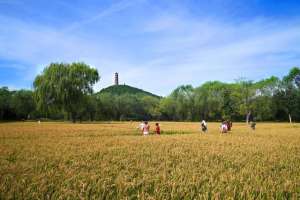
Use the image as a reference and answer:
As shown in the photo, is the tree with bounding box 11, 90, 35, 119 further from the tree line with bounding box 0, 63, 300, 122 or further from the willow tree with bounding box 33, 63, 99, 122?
the willow tree with bounding box 33, 63, 99, 122

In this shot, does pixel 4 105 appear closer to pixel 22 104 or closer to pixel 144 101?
pixel 22 104

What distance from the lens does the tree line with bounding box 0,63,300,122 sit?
5600 centimetres

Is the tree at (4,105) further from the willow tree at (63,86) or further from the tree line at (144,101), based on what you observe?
the willow tree at (63,86)

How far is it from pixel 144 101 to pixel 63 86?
2978 inches

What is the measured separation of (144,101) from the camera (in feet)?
422

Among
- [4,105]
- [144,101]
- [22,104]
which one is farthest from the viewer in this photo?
[144,101]

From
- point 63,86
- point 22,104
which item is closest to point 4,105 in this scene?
point 22,104

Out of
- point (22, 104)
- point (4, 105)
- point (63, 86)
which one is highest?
point (63, 86)

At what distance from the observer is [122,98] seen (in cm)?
12181

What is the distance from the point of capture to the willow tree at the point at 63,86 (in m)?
54.9

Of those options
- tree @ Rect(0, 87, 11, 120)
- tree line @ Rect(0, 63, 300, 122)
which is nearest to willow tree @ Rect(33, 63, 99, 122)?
tree line @ Rect(0, 63, 300, 122)

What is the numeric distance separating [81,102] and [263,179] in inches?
2074

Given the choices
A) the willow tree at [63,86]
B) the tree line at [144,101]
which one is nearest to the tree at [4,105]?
the tree line at [144,101]

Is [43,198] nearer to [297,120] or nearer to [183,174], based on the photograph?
[183,174]
